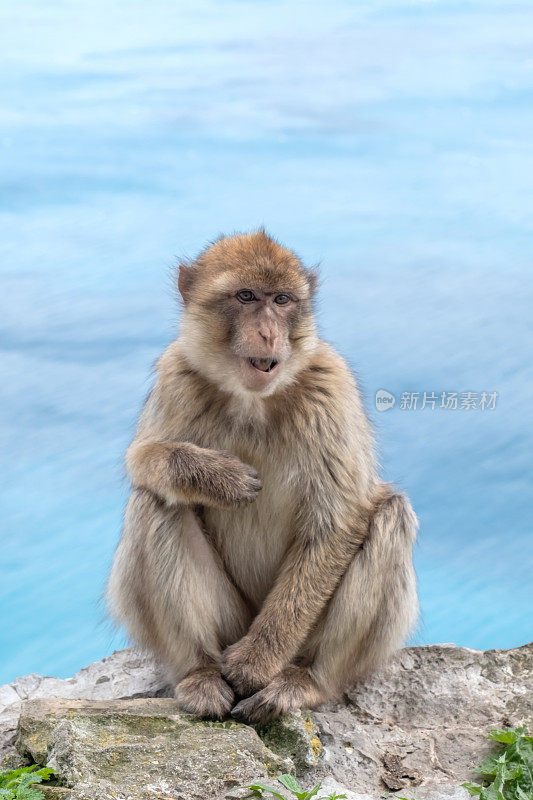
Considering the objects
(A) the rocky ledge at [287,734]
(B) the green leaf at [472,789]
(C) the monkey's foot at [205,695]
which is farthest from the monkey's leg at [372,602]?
(B) the green leaf at [472,789]

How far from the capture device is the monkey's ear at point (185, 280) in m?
→ 5.27

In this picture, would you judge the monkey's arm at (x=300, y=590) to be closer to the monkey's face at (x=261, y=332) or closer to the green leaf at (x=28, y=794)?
the monkey's face at (x=261, y=332)

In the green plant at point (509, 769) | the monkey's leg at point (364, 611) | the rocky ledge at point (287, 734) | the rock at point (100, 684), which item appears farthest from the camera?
the rock at point (100, 684)

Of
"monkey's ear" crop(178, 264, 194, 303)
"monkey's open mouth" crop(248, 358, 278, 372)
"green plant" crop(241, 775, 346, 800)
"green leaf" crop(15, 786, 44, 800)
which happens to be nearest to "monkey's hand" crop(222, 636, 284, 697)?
"green plant" crop(241, 775, 346, 800)

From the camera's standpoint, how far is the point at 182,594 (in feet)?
16.4

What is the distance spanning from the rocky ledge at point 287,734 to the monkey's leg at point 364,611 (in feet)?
0.66

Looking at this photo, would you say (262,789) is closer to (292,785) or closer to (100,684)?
(292,785)

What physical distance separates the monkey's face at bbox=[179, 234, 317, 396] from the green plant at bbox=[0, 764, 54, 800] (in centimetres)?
196

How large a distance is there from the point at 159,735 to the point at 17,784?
2.28ft

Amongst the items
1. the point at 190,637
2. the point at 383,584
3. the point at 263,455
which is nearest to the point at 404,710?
the point at 383,584

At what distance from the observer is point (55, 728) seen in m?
4.43

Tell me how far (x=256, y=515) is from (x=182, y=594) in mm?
548

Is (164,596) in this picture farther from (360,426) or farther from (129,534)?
(360,426)

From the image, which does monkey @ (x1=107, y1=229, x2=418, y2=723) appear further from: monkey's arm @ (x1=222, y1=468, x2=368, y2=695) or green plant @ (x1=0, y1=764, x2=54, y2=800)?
green plant @ (x1=0, y1=764, x2=54, y2=800)
